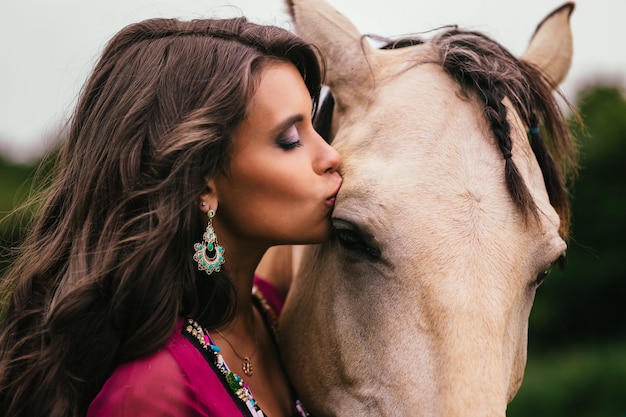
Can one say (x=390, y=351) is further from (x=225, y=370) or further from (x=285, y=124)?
(x=285, y=124)

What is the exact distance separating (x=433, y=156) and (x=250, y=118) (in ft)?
1.83

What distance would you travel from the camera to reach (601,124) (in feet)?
34.2

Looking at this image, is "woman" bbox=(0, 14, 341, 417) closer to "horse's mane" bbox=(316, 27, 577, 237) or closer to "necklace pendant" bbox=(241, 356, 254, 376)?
"necklace pendant" bbox=(241, 356, 254, 376)

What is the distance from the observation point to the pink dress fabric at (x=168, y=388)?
6.21 ft

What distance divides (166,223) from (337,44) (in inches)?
43.2

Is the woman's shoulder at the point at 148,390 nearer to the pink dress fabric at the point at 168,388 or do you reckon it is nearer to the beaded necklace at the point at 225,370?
the pink dress fabric at the point at 168,388

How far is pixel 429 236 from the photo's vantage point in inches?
76.9

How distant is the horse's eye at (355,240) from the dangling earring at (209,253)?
1.20 feet

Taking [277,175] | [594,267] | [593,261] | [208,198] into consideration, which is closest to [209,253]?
[208,198]

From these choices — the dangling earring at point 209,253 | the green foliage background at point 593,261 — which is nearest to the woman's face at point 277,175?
the dangling earring at point 209,253

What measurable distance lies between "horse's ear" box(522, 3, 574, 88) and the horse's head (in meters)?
0.37

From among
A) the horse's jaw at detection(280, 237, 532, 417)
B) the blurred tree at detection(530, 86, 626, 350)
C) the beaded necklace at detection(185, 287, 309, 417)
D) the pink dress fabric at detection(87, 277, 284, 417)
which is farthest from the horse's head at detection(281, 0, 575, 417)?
the blurred tree at detection(530, 86, 626, 350)

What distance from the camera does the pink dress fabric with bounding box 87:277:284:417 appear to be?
6.21ft

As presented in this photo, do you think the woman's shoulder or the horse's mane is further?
the horse's mane
